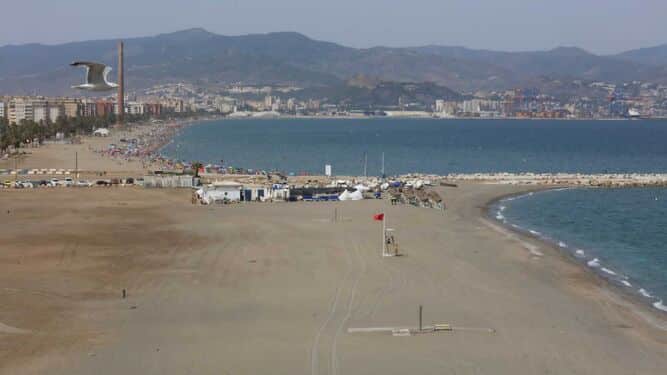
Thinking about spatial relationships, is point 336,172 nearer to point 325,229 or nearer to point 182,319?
point 325,229

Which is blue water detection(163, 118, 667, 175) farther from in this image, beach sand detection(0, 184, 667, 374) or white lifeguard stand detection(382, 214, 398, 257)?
beach sand detection(0, 184, 667, 374)

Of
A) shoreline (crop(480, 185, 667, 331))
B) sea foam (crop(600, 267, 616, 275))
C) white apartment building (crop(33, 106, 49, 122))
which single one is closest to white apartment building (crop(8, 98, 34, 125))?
white apartment building (crop(33, 106, 49, 122))

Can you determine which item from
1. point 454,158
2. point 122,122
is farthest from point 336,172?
point 122,122


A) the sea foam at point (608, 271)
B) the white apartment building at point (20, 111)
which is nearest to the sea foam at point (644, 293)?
the sea foam at point (608, 271)

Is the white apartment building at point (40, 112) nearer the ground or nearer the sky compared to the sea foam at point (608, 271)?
nearer the sky

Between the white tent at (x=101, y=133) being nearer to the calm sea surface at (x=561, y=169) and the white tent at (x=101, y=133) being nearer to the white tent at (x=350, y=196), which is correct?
the calm sea surface at (x=561, y=169)

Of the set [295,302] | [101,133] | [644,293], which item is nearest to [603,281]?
[644,293]
